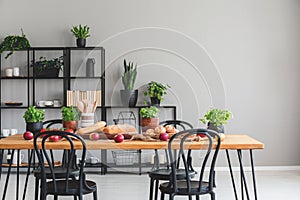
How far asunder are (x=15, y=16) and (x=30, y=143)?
338cm

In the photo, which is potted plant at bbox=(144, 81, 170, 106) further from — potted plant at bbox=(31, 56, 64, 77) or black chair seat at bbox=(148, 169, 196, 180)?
black chair seat at bbox=(148, 169, 196, 180)

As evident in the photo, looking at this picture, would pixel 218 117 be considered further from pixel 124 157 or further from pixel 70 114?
pixel 124 157

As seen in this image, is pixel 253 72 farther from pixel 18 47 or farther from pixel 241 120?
pixel 18 47

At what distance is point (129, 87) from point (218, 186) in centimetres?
179

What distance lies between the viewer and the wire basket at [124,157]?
6.86 metres

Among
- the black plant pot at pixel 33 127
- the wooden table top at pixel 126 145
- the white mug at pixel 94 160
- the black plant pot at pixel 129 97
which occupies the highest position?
the black plant pot at pixel 129 97

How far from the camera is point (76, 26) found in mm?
6922

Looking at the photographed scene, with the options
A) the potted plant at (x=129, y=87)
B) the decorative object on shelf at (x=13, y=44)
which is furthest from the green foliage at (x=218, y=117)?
the decorative object on shelf at (x=13, y=44)

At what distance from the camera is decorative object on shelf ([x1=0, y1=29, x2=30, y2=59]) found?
6.69m

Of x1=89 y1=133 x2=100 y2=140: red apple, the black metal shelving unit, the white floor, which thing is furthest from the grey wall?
x1=89 y1=133 x2=100 y2=140: red apple

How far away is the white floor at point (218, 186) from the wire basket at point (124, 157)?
241 mm

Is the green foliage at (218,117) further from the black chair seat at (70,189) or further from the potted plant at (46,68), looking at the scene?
the potted plant at (46,68)

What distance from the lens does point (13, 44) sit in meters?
6.72

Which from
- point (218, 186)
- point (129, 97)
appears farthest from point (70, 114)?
point (129, 97)
